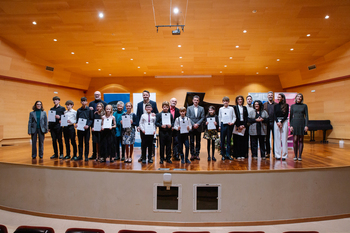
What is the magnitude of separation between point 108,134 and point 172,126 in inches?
53.8

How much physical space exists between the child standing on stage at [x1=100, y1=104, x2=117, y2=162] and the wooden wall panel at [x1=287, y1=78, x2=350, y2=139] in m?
9.07

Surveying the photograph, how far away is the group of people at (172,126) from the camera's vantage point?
4.02 m

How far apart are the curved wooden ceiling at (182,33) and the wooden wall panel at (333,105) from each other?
1487 millimetres

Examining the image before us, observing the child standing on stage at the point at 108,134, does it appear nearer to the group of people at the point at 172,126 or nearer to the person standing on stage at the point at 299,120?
the group of people at the point at 172,126

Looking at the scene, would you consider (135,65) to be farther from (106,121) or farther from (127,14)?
(106,121)

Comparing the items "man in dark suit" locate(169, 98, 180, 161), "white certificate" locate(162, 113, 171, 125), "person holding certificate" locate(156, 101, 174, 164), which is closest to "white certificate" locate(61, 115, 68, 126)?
"person holding certificate" locate(156, 101, 174, 164)

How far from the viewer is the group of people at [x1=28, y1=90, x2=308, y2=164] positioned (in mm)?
4020

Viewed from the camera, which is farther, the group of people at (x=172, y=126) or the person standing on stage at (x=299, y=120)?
→ the person standing on stage at (x=299, y=120)

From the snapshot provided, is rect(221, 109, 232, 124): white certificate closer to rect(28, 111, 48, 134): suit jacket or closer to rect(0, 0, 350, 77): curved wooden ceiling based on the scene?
rect(0, 0, 350, 77): curved wooden ceiling

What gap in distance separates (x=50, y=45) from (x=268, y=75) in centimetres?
1099

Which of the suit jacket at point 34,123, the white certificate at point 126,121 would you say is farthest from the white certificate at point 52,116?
the white certificate at point 126,121

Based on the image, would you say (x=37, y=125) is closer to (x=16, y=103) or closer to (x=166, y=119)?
(x=166, y=119)

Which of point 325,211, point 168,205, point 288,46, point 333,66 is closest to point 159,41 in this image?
point 288,46

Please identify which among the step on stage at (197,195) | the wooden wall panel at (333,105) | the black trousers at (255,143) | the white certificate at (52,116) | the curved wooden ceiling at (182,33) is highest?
the curved wooden ceiling at (182,33)
